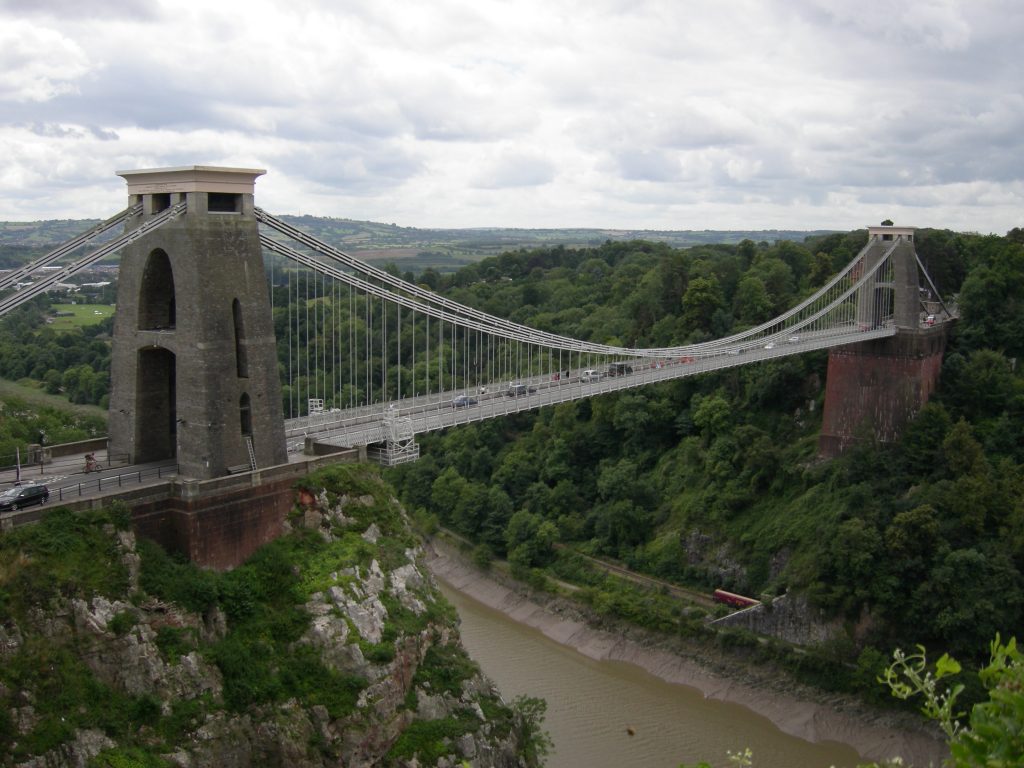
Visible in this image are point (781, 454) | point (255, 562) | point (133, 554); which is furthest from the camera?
point (781, 454)

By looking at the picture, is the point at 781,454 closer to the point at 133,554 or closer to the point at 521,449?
the point at 521,449

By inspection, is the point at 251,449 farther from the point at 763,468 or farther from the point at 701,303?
the point at 701,303

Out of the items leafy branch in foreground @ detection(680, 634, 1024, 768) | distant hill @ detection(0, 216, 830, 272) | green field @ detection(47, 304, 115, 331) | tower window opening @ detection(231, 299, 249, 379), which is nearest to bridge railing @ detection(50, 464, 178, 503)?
tower window opening @ detection(231, 299, 249, 379)

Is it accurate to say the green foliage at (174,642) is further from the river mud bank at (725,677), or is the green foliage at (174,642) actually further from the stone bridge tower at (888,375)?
the stone bridge tower at (888,375)

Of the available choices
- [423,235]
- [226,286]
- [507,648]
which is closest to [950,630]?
[507,648]

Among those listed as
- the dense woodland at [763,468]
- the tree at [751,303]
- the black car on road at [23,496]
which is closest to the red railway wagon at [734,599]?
the dense woodland at [763,468]

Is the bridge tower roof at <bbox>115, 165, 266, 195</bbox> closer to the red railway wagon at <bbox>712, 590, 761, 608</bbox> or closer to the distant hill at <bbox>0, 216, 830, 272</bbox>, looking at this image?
the red railway wagon at <bbox>712, 590, 761, 608</bbox>
